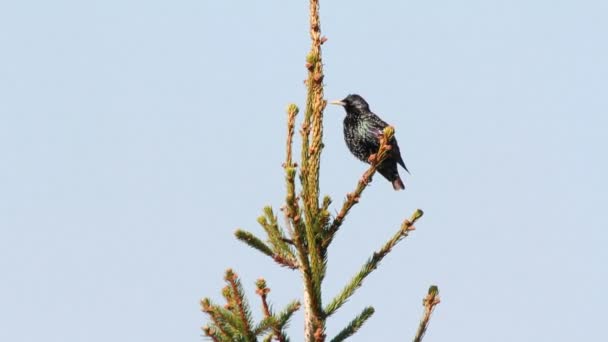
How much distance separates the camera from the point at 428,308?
367cm

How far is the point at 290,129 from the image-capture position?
3.80 metres

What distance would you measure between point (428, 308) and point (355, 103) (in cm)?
568

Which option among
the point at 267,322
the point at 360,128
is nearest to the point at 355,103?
the point at 360,128

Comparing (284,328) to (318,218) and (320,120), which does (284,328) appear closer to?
(318,218)

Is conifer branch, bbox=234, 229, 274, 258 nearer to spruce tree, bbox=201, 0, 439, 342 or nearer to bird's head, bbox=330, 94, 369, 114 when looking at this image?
spruce tree, bbox=201, 0, 439, 342

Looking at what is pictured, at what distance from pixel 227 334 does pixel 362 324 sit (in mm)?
594

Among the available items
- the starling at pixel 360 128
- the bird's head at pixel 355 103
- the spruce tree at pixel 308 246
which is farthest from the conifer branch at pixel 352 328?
the bird's head at pixel 355 103

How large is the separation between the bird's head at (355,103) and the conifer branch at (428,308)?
556 cm

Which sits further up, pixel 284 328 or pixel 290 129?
pixel 290 129

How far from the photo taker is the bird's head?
914 centimetres

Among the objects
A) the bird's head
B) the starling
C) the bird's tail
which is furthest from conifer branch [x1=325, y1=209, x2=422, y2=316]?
the bird's tail

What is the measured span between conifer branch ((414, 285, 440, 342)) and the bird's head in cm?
556

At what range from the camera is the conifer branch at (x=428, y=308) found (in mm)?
3641

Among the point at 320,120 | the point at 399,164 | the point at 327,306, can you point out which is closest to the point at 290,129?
the point at 320,120
